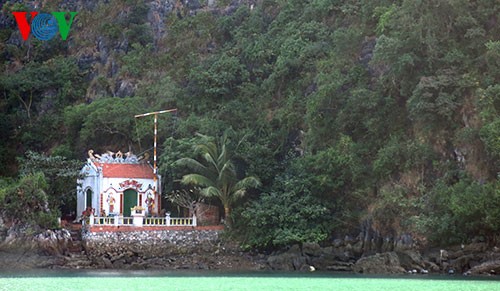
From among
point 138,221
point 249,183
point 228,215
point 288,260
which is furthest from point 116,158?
point 288,260

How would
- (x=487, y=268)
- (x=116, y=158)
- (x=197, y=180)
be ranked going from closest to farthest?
(x=487, y=268), (x=197, y=180), (x=116, y=158)

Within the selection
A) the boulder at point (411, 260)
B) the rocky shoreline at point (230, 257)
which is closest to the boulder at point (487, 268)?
the rocky shoreline at point (230, 257)

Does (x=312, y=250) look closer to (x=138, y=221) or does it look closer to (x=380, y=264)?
(x=380, y=264)

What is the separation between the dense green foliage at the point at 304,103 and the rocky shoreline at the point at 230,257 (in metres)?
0.71

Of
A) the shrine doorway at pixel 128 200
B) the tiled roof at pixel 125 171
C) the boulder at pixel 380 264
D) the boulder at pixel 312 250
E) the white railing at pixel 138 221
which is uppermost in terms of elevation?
the tiled roof at pixel 125 171

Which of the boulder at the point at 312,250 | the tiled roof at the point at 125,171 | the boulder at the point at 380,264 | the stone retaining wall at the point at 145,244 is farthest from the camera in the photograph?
the tiled roof at the point at 125,171

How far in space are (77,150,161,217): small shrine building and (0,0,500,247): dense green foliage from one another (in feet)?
3.65

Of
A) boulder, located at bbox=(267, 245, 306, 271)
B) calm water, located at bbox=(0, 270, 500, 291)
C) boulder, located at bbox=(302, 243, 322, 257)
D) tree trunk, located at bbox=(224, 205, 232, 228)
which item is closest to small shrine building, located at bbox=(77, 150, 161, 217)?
tree trunk, located at bbox=(224, 205, 232, 228)

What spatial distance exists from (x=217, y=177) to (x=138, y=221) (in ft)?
11.1

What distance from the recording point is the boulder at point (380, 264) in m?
34.7

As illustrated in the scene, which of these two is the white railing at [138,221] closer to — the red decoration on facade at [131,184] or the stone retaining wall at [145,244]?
the stone retaining wall at [145,244]

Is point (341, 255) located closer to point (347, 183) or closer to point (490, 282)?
point (347, 183)

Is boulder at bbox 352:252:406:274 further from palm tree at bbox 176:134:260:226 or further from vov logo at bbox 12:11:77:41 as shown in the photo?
vov logo at bbox 12:11:77:41

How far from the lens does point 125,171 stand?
43.9 metres
